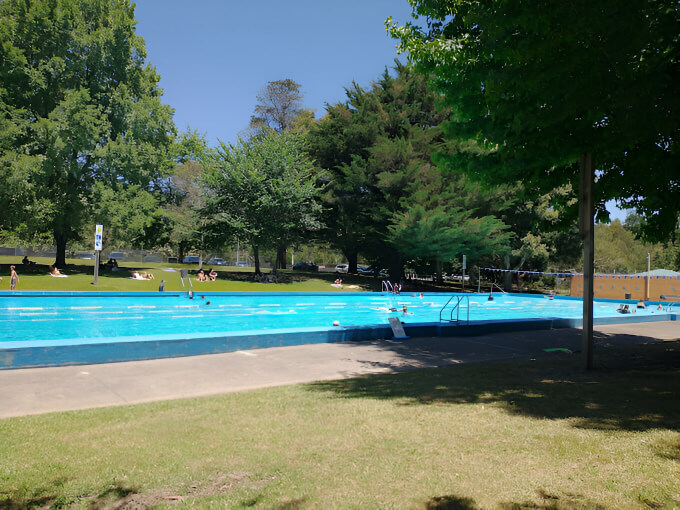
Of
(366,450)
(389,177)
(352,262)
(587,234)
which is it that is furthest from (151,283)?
(366,450)

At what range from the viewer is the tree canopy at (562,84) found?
657 cm

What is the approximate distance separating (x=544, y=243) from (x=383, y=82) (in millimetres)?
19939

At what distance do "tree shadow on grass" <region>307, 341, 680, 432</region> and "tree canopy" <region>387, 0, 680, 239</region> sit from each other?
374 centimetres

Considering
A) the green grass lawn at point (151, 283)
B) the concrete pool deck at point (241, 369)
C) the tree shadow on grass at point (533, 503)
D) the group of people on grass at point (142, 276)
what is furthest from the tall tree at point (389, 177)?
the tree shadow on grass at point (533, 503)

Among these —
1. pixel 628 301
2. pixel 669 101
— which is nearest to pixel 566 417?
pixel 669 101

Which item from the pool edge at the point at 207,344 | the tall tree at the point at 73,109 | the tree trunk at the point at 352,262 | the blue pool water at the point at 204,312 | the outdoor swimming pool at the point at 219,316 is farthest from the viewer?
the tree trunk at the point at 352,262

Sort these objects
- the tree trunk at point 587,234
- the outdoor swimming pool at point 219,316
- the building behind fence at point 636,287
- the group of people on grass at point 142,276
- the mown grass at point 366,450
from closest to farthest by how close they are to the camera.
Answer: the mown grass at point 366,450, the tree trunk at point 587,234, the outdoor swimming pool at point 219,316, the building behind fence at point 636,287, the group of people on grass at point 142,276

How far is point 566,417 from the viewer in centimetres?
→ 509

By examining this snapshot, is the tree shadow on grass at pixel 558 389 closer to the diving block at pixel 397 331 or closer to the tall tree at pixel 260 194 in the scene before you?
the diving block at pixel 397 331

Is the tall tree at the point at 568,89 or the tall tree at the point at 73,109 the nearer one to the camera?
the tall tree at the point at 568,89

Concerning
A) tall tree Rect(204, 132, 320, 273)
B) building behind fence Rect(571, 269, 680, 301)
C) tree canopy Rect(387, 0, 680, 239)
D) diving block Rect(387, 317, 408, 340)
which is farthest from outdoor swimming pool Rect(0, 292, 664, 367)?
tall tree Rect(204, 132, 320, 273)

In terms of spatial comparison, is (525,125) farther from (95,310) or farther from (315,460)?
(95,310)

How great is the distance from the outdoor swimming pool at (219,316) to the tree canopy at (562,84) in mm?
6275

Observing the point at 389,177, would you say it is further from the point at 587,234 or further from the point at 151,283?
the point at 587,234
